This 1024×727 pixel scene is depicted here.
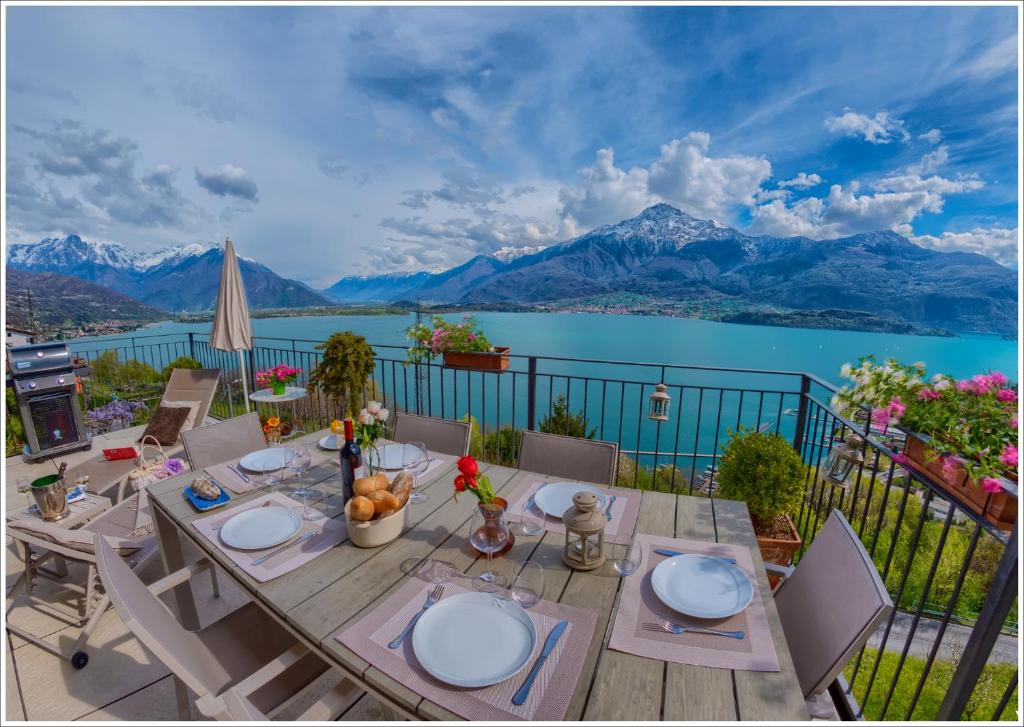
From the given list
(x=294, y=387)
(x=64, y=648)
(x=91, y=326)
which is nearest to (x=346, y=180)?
(x=294, y=387)

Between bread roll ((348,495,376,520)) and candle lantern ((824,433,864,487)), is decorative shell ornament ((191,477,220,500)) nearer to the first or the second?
bread roll ((348,495,376,520))

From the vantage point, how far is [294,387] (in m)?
4.81

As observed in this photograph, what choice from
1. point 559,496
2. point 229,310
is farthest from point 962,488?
point 229,310

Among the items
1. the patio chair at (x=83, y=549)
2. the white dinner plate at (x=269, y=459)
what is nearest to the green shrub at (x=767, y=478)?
the white dinner plate at (x=269, y=459)

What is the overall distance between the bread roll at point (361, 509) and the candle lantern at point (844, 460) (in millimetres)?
2137

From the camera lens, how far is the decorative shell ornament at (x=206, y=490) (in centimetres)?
169

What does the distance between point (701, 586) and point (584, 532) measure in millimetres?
377

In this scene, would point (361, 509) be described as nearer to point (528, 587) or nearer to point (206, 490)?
point (528, 587)

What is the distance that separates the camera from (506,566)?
1.30 metres

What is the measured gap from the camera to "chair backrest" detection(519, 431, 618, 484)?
2037mm

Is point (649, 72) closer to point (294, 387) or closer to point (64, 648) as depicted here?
point (294, 387)

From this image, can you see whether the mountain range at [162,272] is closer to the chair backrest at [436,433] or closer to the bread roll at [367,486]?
the chair backrest at [436,433]

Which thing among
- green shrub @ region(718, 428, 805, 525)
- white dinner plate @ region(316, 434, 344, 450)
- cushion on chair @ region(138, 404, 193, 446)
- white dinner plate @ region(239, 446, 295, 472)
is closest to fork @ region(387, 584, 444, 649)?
white dinner plate @ region(239, 446, 295, 472)

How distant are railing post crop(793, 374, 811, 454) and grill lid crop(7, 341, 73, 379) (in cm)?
724
